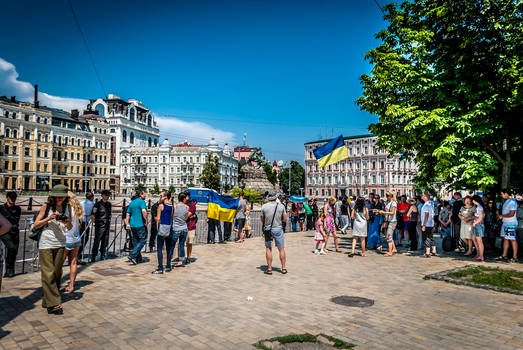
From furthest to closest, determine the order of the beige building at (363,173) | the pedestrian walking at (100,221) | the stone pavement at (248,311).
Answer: the beige building at (363,173) → the pedestrian walking at (100,221) → the stone pavement at (248,311)

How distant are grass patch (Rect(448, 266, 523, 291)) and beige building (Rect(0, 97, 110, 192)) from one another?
3379 inches

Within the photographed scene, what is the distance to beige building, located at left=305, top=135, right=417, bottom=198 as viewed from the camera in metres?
85.7

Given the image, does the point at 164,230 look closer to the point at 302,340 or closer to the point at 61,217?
the point at 61,217

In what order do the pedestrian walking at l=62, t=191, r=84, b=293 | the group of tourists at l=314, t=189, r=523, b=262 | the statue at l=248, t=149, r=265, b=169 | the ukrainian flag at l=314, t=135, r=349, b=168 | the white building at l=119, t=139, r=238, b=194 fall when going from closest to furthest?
the pedestrian walking at l=62, t=191, r=84, b=293 < the group of tourists at l=314, t=189, r=523, b=262 < the ukrainian flag at l=314, t=135, r=349, b=168 < the statue at l=248, t=149, r=265, b=169 < the white building at l=119, t=139, r=238, b=194

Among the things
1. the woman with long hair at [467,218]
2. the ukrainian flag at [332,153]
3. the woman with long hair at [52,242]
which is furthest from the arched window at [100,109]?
the woman with long hair at [52,242]

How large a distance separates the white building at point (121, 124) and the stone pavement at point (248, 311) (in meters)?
115

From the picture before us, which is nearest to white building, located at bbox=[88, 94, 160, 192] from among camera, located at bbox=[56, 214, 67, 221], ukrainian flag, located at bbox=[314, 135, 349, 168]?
ukrainian flag, located at bbox=[314, 135, 349, 168]

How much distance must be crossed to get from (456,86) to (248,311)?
1066 cm

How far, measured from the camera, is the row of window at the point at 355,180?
85.9m

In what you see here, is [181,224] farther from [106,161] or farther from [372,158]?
[106,161]

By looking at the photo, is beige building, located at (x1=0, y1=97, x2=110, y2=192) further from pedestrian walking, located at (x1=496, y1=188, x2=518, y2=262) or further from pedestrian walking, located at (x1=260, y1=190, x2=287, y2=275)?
pedestrian walking, located at (x1=496, y1=188, x2=518, y2=262)

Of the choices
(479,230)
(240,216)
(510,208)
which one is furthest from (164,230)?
(510,208)

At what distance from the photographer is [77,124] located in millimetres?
94500

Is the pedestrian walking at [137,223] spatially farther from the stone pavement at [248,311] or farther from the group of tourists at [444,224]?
the group of tourists at [444,224]
